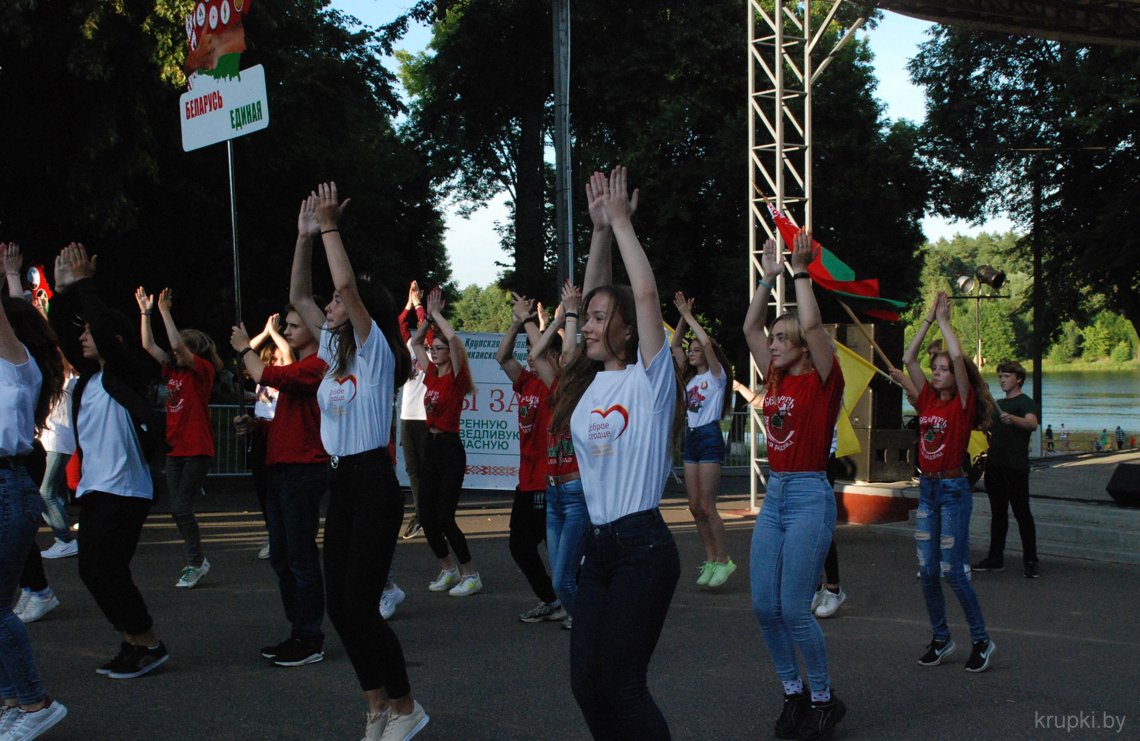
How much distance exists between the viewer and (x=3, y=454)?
4.79m

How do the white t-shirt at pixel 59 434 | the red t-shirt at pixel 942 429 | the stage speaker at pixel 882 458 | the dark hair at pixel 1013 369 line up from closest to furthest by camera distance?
the red t-shirt at pixel 942 429 < the white t-shirt at pixel 59 434 < the dark hair at pixel 1013 369 < the stage speaker at pixel 882 458

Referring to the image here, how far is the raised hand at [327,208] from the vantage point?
4852mm

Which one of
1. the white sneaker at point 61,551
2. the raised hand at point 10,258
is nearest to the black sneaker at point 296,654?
the raised hand at point 10,258

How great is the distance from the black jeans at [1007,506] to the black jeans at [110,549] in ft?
23.8

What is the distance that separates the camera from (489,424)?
14867 mm

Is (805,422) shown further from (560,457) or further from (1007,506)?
(1007,506)

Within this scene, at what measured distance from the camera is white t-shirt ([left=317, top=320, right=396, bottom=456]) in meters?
A: 4.99

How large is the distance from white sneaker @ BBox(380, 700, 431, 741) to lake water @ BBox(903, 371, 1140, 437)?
24.4m

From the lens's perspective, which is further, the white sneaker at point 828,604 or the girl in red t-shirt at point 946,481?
the white sneaker at point 828,604

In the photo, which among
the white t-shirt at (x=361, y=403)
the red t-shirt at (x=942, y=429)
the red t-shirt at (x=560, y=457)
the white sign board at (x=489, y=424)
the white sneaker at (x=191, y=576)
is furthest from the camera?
the white sign board at (x=489, y=424)

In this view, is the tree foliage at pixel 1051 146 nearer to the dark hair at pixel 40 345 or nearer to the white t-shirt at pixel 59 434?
the white t-shirt at pixel 59 434

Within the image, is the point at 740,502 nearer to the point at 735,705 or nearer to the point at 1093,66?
the point at 735,705

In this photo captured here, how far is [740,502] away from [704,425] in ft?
22.8

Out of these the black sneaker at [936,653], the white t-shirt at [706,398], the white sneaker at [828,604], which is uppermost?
the white t-shirt at [706,398]
